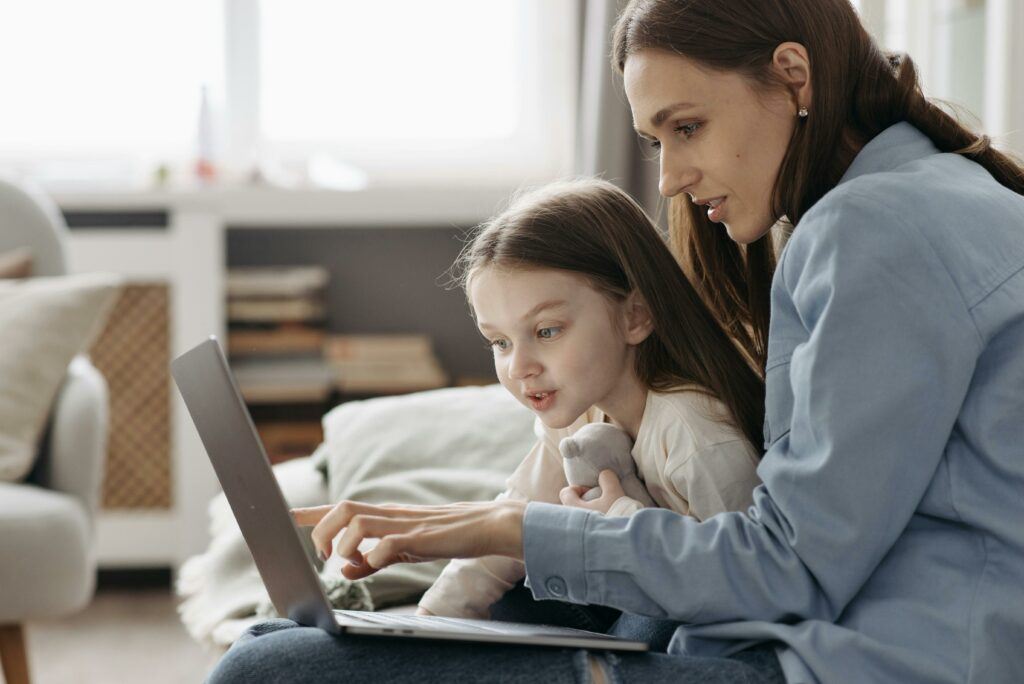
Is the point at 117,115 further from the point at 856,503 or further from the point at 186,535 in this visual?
the point at 856,503

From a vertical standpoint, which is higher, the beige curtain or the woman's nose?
the woman's nose

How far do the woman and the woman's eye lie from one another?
36mm

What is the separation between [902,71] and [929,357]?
298mm

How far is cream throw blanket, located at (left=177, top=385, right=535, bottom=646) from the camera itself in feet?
5.05

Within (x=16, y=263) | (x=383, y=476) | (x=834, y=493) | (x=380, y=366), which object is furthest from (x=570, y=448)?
(x=380, y=366)

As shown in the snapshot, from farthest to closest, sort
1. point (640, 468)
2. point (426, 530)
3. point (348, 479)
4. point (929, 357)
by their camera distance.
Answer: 1. point (348, 479)
2. point (640, 468)
3. point (426, 530)
4. point (929, 357)

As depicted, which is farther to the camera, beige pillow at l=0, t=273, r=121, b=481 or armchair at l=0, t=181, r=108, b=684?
beige pillow at l=0, t=273, r=121, b=481

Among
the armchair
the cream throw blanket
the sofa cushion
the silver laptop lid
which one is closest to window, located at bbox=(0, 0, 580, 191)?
the armchair

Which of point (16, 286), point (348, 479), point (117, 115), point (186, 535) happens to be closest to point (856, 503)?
point (348, 479)

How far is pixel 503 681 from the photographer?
0.92 meters

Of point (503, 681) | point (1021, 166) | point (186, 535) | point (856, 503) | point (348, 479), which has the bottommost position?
point (186, 535)

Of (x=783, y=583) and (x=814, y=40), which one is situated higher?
(x=814, y=40)

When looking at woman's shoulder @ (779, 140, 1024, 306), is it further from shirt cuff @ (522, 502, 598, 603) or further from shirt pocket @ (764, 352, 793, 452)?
shirt cuff @ (522, 502, 598, 603)

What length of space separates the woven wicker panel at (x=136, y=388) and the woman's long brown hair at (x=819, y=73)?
236cm
